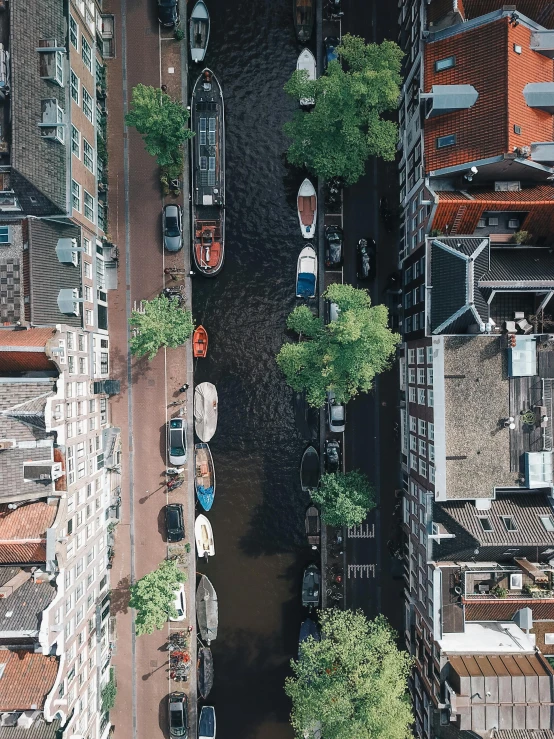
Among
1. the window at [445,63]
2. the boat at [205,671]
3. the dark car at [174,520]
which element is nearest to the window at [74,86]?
the window at [445,63]

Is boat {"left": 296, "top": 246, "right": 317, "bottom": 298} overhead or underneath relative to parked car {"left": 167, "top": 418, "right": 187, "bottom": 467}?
overhead

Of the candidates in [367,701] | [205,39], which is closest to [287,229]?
[205,39]

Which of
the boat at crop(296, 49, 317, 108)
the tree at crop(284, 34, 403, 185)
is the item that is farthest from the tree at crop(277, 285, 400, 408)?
the boat at crop(296, 49, 317, 108)

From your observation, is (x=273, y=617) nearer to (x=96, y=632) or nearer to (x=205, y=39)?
(x=96, y=632)

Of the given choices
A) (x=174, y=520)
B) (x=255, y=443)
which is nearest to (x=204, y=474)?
(x=174, y=520)

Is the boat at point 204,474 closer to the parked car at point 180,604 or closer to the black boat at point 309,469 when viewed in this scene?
the parked car at point 180,604

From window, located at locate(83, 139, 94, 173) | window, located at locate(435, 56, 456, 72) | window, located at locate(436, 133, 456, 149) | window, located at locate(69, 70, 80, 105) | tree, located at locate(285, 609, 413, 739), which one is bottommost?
tree, located at locate(285, 609, 413, 739)

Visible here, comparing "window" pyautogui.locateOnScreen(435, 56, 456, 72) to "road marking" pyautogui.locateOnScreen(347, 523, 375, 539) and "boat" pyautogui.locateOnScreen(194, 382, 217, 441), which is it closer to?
"boat" pyautogui.locateOnScreen(194, 382, 217, 441)
